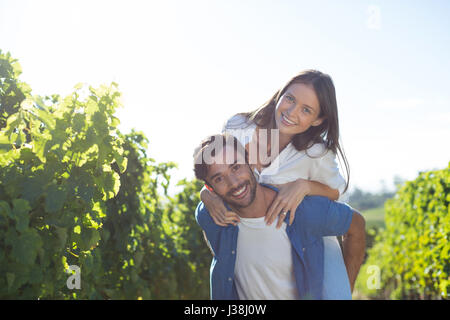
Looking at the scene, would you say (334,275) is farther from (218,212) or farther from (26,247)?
(26,247)

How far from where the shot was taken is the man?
2.31m

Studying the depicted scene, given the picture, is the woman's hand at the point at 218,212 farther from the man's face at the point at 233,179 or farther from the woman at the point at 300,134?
the woman at the point at 300,134

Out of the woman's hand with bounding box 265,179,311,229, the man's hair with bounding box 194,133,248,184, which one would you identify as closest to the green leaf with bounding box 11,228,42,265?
the man's hair with bounding box 194,133,248,184

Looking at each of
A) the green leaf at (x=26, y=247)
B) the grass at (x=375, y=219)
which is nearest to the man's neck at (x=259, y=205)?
the green leaf at (x=26, y=247)

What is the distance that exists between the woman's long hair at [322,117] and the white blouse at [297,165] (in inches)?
2.2

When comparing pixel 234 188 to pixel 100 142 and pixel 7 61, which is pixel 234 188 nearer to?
pixel 100 142

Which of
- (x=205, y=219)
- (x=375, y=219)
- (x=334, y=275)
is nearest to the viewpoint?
(x=334, y=275)

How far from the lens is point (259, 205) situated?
2473 mm

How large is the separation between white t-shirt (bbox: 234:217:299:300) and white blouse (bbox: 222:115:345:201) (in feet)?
2.32

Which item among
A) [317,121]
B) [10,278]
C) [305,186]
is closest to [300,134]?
[317,121]

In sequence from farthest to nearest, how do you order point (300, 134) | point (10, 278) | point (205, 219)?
point (300, 134) < point (205, 219) < point (10, 278)

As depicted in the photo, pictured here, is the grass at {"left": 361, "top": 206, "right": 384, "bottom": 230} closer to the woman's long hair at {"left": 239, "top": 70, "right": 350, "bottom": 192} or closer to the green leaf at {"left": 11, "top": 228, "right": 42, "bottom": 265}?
the woman's long hair at {"left": 239, "top": 70, "right": 350, "bottom": 192}

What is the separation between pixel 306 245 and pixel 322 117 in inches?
48.5
